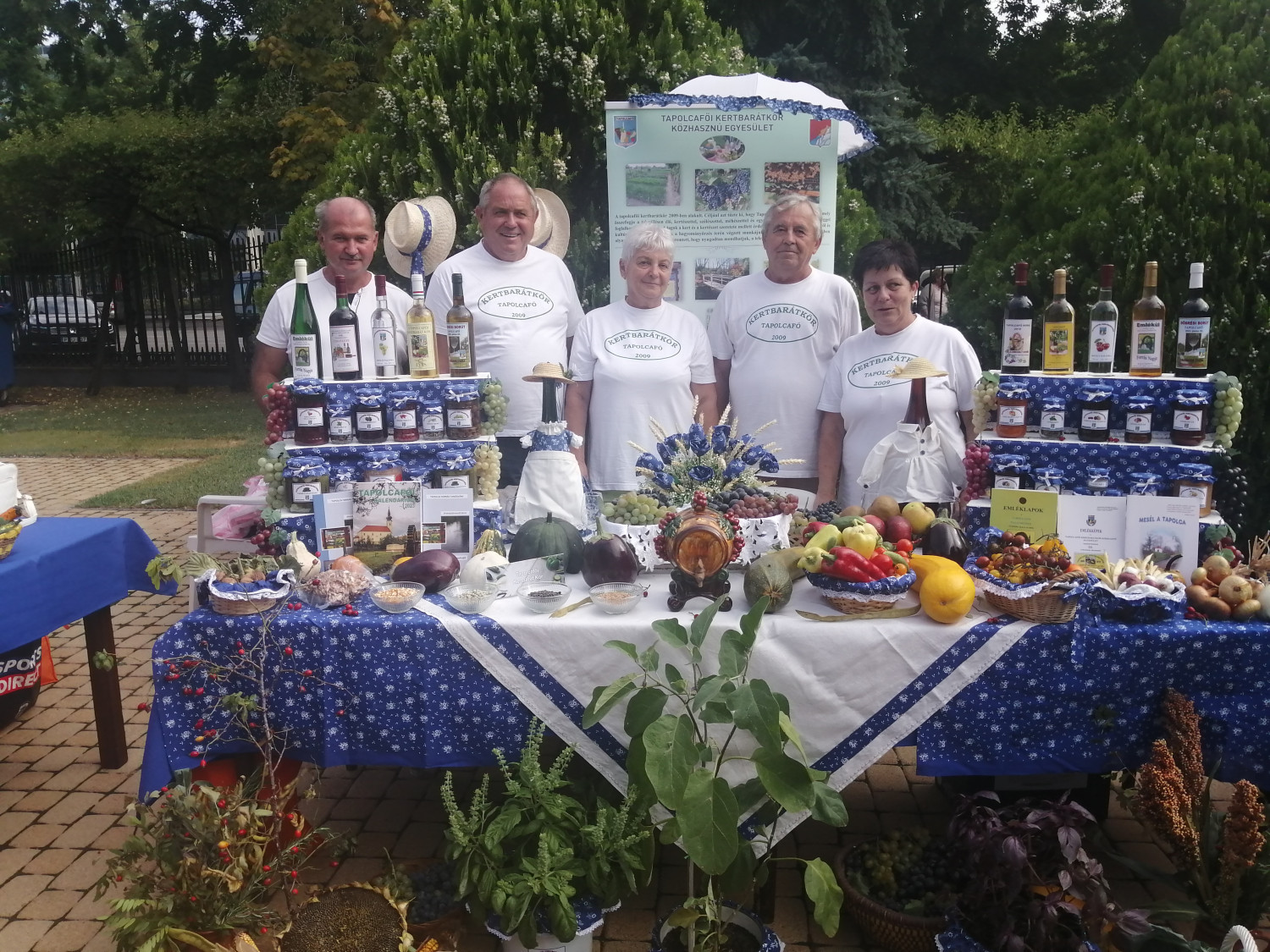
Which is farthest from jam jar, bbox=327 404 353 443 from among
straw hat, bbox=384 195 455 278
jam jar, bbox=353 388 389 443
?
straw hat, bbox=384 195 455 278

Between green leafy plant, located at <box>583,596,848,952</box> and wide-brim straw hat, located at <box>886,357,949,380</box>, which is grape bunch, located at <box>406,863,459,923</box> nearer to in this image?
green leafy plant, located at <box>583,596,848,952</box>

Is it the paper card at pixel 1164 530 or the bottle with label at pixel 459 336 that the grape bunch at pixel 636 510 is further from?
the paper card at pixel 1164 530

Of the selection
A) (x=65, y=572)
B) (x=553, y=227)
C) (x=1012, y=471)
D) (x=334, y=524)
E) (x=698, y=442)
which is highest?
(x=553, y=227)

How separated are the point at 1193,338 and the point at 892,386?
0.90m

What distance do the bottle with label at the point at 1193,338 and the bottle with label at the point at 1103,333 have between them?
179 mm

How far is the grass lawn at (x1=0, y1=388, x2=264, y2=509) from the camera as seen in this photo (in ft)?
27.3

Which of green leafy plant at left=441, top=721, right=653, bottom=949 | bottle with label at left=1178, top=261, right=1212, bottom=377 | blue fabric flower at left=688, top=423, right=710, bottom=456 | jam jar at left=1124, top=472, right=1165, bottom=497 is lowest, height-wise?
green leafy plant at left=441, top=721, right=653, bottom=949

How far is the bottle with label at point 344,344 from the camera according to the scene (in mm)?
2988

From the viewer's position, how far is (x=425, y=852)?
9.78ft

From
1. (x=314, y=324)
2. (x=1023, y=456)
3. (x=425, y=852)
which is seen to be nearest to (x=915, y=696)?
(x=1023, y=456)

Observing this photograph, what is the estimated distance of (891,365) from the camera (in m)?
3.36

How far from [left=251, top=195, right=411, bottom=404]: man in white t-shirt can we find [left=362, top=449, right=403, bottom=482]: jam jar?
2.21 feet

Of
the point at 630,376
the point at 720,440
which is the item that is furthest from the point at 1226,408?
the point at 630,376

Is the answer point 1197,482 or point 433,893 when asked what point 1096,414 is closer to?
point 1197,482
